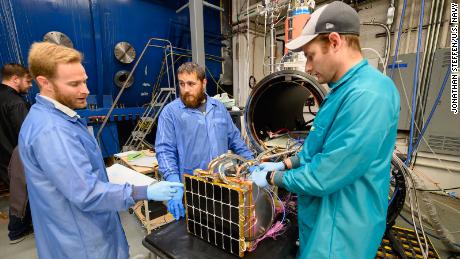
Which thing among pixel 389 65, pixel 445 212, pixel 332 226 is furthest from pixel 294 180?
pixel 389 65

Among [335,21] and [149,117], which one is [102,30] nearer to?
[149,117]

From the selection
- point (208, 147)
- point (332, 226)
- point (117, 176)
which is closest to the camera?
point (332, 226)

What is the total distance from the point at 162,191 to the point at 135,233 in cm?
164

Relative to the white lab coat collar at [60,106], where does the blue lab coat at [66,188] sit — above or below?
below

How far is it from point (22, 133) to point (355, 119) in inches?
47.4

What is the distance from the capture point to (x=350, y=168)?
2.34 feet

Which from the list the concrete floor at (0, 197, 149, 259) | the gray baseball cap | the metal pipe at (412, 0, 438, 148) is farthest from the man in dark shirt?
the metal pipe at (412, 0, 438, 148)

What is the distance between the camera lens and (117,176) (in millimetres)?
1734

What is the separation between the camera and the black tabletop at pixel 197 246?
0.98 meters

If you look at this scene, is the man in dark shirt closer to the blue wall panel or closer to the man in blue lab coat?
the blue wall panel

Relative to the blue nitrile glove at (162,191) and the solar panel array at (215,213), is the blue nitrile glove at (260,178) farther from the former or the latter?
the blue nitrile glove at (162,191)

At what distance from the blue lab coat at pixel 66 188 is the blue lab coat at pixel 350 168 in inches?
27.7

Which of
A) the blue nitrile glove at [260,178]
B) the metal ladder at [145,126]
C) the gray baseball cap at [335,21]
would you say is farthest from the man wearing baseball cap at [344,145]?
the metal ladder at [145,126]

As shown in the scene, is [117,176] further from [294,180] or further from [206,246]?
[294,180]
